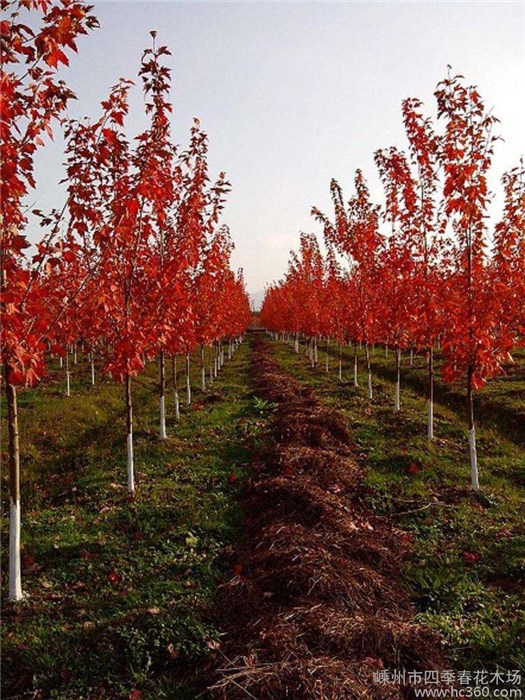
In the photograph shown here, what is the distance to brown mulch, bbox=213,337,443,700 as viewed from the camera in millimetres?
3936

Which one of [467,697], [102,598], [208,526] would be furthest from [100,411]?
[467,697]

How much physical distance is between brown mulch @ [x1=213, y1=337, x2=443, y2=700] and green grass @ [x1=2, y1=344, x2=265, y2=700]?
40cm

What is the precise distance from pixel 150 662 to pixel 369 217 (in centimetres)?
1587

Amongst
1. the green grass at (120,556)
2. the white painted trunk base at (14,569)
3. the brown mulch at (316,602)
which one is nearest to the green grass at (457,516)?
the brown mulch at (316,602)

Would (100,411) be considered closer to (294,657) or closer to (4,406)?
(4,406)

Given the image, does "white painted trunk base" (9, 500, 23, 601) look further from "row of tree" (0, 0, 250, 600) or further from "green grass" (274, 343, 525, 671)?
"green grass" (274, 343, 525, 671)

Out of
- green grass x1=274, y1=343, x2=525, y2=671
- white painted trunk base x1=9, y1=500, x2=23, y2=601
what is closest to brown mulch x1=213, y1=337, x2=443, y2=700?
green grass x1=274, y1=343, x2=525, y2=671

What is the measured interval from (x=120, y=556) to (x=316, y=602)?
2.77 meters

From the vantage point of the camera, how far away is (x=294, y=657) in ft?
13.6

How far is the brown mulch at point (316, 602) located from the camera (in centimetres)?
394

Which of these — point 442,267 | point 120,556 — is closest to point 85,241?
point 120,556

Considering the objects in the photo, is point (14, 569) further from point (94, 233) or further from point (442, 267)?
point (442, 267)

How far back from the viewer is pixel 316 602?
496 cm

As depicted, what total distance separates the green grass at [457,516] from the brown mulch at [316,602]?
0.32m
